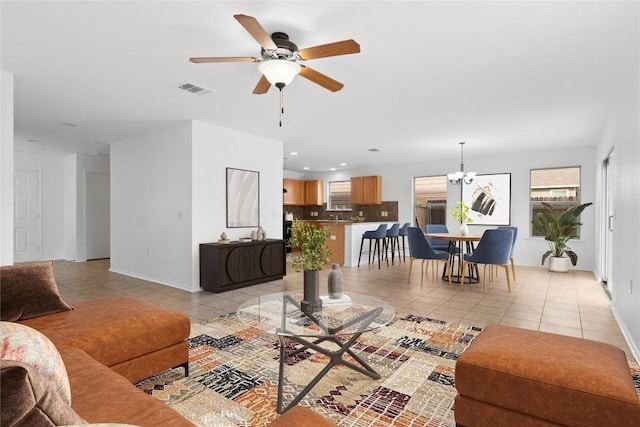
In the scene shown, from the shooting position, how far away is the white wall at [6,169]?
332 cm

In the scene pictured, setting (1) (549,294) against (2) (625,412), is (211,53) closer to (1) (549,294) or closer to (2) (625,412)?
(2) (625,412)

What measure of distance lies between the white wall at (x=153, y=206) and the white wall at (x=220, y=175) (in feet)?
0.39

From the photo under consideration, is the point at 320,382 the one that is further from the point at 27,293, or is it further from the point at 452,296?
the point at 452,296

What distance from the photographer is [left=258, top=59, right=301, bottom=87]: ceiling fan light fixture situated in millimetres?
2561

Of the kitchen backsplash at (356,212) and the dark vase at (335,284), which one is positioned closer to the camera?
the dark vase at (335,284)

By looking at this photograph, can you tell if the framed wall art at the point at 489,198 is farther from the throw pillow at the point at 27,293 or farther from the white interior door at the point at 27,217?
the white interior door at the point at 27,217

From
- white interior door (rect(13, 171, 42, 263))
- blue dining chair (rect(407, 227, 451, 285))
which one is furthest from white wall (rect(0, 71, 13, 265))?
white interior door (rect(13, 171, 42, 263))

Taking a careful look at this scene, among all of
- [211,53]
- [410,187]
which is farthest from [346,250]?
[211,53]

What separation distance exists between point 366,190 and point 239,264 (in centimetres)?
548

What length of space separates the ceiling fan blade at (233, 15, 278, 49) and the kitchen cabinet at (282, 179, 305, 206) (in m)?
8.11

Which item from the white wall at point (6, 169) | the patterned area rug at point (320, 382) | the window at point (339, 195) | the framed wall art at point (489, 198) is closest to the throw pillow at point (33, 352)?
the patterned area rug at point (320, 382)

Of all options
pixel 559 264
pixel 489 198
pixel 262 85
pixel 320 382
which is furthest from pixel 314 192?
pixel 320 382

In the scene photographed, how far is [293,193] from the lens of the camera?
35.8 ft

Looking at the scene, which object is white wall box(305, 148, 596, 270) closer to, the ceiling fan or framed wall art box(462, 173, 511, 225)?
framed wall art box(462, 173, 511, 225)
